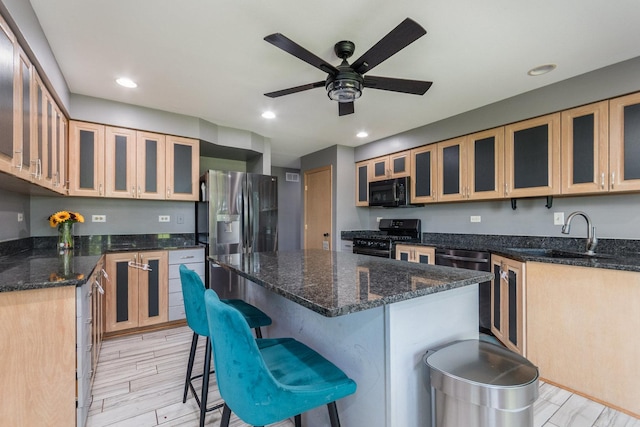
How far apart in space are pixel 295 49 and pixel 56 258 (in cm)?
234

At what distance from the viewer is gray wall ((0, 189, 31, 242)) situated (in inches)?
95.1

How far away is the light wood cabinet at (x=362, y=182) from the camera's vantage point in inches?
188

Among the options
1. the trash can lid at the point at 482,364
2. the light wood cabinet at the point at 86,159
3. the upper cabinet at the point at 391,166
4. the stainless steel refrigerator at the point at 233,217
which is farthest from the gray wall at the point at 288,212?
the trash can lid at the point at 482,364

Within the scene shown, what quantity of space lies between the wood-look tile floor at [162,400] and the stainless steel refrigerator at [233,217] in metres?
1.11

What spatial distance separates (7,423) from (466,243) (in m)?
4.05

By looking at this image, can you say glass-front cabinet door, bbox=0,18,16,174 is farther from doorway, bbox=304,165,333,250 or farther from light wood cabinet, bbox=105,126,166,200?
doorway, bbox=304,165,333,250

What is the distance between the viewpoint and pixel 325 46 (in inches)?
84.0

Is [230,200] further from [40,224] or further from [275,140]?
[40,224]

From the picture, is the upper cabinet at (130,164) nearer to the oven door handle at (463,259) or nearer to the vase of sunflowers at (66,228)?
the vase of sunflowers at (66,228)

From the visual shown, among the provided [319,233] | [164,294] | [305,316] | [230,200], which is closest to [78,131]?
[230,200]

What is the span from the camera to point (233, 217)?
3674mm

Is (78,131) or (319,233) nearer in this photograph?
(78,131)

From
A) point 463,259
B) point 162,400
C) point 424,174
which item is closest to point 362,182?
point 424,174

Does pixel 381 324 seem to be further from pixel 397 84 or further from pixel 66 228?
pixel 66 228
